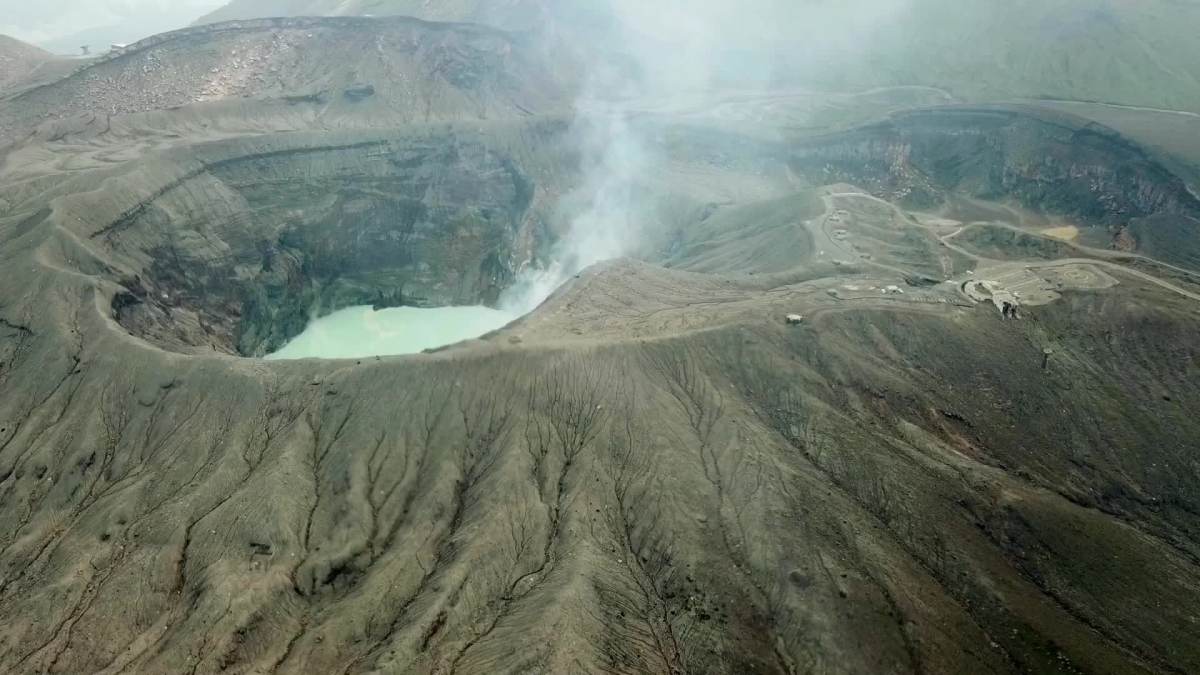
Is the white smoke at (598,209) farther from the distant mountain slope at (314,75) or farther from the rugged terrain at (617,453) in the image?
the rugged terrain at (617,453)

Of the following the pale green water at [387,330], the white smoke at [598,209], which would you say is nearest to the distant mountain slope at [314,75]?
the white smoke at [598,209]

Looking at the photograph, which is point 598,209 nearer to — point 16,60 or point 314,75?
point 314,75

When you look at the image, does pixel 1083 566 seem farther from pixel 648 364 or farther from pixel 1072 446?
pixel 648 364

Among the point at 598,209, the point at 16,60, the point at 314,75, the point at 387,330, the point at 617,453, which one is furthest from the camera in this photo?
the point at 16,60

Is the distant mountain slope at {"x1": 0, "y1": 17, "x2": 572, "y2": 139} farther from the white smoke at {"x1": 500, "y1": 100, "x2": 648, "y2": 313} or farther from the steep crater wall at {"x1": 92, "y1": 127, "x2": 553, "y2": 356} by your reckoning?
the steep crater wall at {"x1": 92, "y1": 127, "x2": 553, "y2": 356}

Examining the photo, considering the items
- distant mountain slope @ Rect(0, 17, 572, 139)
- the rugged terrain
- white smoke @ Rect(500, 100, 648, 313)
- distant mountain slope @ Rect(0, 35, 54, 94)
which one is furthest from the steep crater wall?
distant mountain slope @ Rect(0, 35, 54, 94)

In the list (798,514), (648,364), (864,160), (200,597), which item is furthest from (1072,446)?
(864,160)

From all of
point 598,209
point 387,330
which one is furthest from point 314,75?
point 387,330

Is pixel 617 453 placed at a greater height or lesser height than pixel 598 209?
greater
